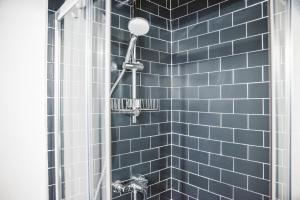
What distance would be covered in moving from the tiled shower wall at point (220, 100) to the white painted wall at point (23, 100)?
0.96 m

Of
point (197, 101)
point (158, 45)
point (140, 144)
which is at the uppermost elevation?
point (158, 45)

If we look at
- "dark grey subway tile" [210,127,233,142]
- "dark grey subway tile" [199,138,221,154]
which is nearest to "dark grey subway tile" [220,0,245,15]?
"dark grey subway tile" [210,127,233,142]

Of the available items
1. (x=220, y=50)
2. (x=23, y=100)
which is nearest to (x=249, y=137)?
(x=220, y=50)

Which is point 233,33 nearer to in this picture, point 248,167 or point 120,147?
point 248,167

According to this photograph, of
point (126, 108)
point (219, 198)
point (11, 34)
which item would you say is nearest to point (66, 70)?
point (11, 34)

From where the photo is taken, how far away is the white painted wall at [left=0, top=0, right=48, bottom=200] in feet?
3.09

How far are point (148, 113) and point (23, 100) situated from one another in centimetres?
80

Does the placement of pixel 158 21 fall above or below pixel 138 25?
above

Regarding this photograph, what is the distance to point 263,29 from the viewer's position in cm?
111

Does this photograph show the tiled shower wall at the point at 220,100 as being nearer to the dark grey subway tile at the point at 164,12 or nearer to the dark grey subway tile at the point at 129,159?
→ the dark grey subway tile at the point at 164,12

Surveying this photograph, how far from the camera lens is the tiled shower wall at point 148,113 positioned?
1.30m

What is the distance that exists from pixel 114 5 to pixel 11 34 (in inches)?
25.5

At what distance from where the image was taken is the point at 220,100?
4.25ft

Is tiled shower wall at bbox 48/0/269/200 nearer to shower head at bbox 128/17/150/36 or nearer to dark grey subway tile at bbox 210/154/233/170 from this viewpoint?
dark grey subway tile at bbox 210/154/233/170
